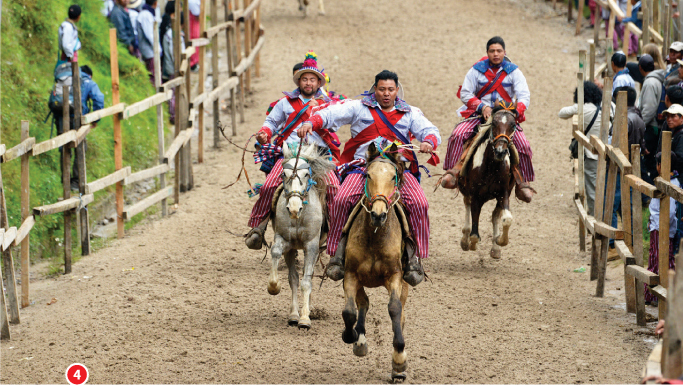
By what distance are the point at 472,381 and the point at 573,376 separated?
0.85 m

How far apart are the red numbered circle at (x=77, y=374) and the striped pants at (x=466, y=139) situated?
5.10 meters

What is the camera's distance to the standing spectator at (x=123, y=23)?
14.9 m

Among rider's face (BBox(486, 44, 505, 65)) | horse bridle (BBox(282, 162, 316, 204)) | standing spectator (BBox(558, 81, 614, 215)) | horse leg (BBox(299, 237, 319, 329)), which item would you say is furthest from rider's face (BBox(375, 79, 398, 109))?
standing spectator (BBox(558, 81, 614, 215))

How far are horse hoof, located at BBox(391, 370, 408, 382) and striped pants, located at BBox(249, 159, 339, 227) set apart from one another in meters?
2.18

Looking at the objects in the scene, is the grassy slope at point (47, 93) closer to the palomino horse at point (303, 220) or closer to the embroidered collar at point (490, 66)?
the palomino horse at point (303, 220)

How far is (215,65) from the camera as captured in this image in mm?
14766

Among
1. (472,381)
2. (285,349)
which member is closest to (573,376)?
(472,381)

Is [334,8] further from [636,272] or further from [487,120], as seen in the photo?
[636,272]

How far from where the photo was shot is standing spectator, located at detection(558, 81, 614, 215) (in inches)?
402

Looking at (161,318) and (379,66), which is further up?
(379,66)

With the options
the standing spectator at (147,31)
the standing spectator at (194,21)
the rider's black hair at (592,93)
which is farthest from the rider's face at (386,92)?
the standing spectator at (194,21)

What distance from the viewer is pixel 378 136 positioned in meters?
6.97

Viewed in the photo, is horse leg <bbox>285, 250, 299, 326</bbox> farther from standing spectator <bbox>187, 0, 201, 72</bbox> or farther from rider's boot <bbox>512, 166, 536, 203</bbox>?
standing spectator <bbox>187, 0, 201, 72</bbox>

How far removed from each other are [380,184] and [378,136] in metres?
1.18
